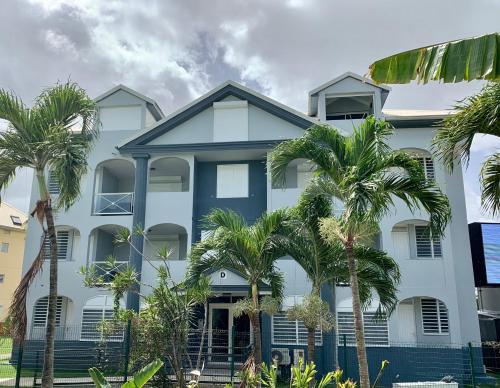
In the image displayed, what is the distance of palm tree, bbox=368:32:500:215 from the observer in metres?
7.44

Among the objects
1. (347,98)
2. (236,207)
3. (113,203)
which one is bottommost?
(236,207)

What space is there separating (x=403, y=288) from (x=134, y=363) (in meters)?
11.3

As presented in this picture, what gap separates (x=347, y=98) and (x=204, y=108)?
670cm

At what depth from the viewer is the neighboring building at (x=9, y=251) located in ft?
144

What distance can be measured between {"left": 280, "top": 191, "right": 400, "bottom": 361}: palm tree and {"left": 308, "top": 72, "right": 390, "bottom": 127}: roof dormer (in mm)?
10036

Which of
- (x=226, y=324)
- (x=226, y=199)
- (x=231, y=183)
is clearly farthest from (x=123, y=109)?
(x=226, y=324)

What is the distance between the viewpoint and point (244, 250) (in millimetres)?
13258

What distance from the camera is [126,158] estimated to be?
22.8 metres

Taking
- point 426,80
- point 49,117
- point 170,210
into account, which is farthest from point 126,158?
point 426,80

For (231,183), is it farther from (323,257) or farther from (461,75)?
(461,75)

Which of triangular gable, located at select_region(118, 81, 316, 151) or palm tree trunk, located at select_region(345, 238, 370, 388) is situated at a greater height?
triangular gable, located at select_region(118, 81, 316, 151)

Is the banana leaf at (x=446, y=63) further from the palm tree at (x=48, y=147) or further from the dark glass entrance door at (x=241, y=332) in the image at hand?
the dark glass entrance door at (x=241, y=332)

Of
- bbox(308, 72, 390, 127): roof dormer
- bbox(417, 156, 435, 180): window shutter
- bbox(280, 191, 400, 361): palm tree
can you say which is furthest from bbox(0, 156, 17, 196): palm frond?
bbox(417, 156, 435, 180): window shutter

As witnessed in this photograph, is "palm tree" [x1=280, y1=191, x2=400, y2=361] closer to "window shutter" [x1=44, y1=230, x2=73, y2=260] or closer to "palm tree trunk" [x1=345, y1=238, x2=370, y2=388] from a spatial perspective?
"palm tree trunk" [x1=345, y1=238, x2=370, y2=388]
